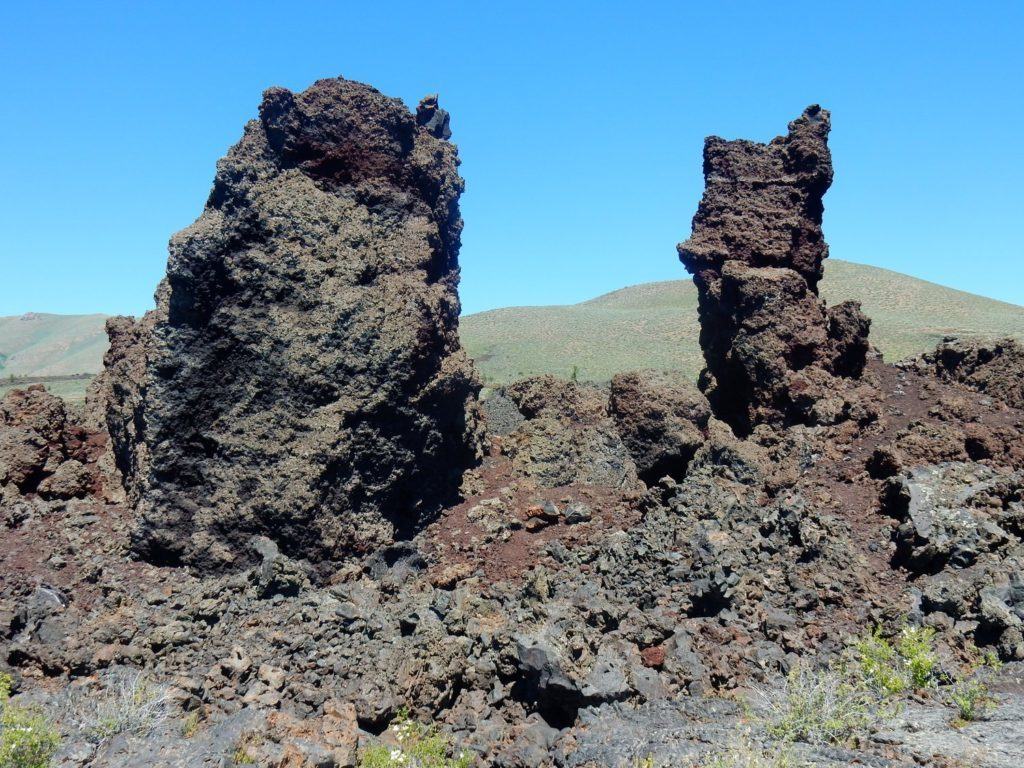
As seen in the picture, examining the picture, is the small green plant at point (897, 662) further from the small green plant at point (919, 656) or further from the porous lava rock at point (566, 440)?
the porous lava rock at point (566, 440)

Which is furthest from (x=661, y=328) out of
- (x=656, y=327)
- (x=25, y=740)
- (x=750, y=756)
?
(x=25, y=740)

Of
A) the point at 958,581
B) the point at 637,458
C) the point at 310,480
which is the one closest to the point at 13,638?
the point at 310,480

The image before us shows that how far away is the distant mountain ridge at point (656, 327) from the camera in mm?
46450

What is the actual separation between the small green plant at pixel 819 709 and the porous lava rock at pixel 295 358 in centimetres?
531

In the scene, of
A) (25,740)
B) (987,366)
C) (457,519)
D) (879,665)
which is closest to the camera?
(25,740)

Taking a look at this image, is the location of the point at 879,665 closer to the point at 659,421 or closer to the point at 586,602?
the point at 586,602

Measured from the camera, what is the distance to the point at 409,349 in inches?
410

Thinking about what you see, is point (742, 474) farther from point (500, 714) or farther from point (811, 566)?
point (500, 714)

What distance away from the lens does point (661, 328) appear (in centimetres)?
6122

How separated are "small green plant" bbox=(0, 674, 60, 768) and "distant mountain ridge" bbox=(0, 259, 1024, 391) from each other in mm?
26693

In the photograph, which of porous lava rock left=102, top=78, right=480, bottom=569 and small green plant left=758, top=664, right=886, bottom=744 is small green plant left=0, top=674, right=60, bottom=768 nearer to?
porous lava rock left=102, top=78, right=480, bottom=569

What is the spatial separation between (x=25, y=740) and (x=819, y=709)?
6.80 metres

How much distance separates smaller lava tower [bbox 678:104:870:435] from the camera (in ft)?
42.2

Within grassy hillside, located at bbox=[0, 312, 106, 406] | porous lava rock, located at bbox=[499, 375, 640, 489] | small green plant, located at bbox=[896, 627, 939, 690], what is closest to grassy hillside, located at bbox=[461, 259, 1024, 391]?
porous lava rock, located at bbox=[499, 375, 640, 489]
